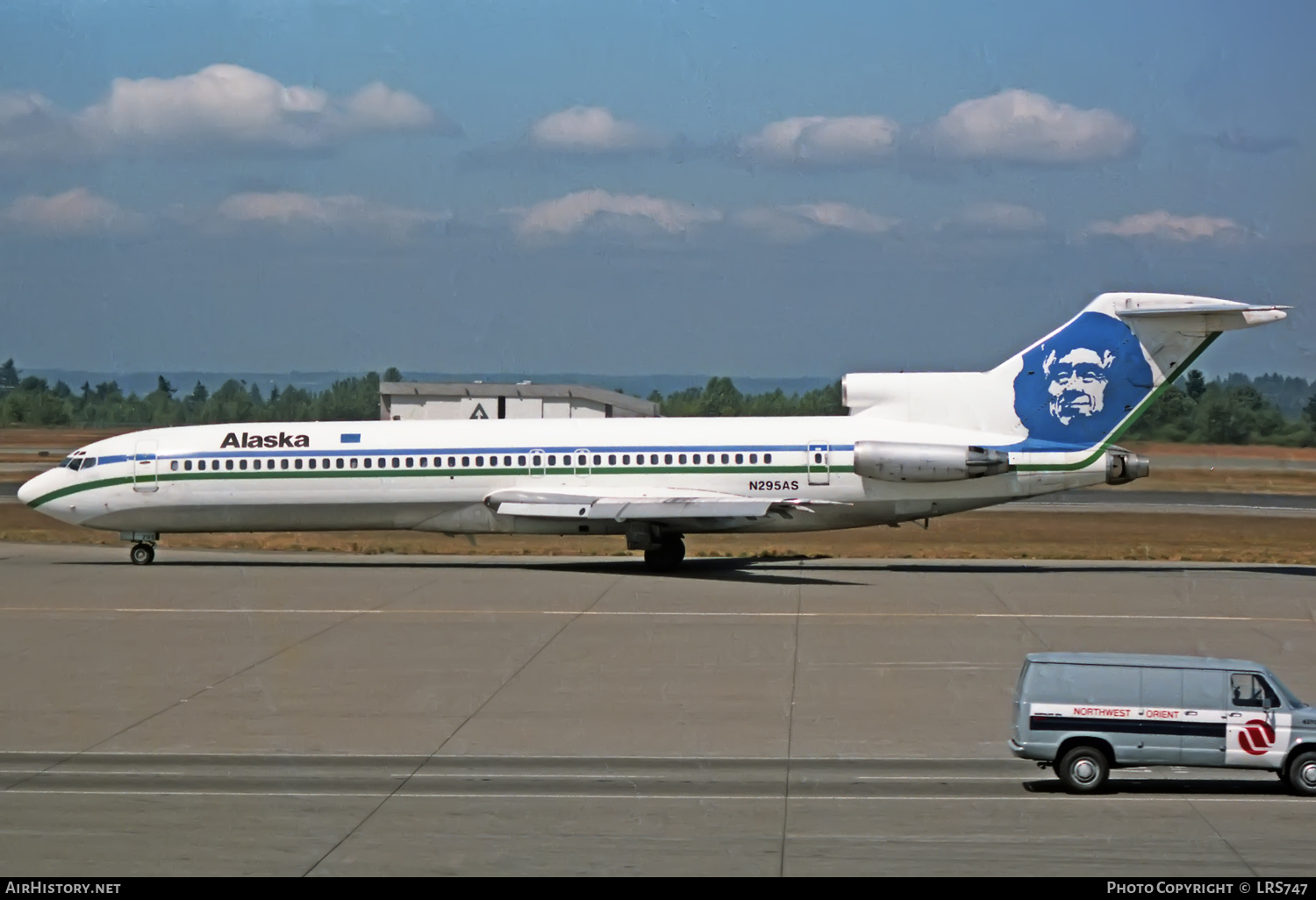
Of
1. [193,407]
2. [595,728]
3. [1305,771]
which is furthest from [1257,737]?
[193,407]

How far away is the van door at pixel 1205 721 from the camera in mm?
13352

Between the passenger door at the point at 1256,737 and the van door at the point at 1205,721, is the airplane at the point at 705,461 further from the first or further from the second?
the passenger door at the point at 1256,737

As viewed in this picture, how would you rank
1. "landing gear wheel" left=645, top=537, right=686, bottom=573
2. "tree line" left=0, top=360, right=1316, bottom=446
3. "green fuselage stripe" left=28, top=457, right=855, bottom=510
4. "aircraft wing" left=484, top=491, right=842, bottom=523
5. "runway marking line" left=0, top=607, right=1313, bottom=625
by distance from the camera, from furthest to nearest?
"tree line" left=0, top=360, right=1316, bottom=446 → "landing gear wheel" left=645, top=537, right=686, bottom=573 → "green fuselage stripe" left=28, top=457, right=855, bottom=510 → "aircraft wing" left=484, top=491, right=842, bottom=523 → "runway marking line" left=0, top=607, right=1313, bottom=625

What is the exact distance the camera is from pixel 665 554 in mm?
34188

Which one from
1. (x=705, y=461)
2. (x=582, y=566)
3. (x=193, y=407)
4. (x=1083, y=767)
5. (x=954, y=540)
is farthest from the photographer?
(x=193, y=407)

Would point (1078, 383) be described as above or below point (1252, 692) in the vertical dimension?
above

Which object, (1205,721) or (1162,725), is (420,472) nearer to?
(1162,725)

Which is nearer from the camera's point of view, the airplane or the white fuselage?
the airplane

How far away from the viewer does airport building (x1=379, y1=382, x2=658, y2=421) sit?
62.7 m

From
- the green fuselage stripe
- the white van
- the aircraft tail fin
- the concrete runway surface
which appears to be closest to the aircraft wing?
the green fuselage stripe

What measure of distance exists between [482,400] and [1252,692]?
51.0 metres

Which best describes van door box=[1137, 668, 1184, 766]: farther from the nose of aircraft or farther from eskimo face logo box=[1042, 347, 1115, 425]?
the nose of aircraft

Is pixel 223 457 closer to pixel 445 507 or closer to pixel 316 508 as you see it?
pixel 316 508

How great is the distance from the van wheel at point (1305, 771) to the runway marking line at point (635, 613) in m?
12.5
